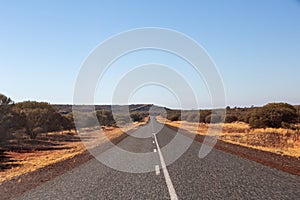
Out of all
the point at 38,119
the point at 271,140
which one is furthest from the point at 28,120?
the point at 271,140

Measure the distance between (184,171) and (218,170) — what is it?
3.40 feet

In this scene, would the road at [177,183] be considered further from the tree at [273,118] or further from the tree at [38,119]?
the tree at [38,119]

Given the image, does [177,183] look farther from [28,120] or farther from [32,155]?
[28,120]

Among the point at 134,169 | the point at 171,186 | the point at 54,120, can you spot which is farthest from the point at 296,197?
the point at 54,120

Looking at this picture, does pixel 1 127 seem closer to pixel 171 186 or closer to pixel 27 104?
pixel 27 104

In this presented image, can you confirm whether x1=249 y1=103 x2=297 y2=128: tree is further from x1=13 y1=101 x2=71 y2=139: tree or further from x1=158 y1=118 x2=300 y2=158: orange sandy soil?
x1=13 y1=101 x2=71 y2=139: tree

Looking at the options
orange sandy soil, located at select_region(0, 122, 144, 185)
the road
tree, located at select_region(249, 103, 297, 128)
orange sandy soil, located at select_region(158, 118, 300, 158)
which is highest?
tree, located at select_region(249, 103, 297, 128)

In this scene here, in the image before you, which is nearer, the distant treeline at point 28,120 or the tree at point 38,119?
the distant treeline at point 28,120

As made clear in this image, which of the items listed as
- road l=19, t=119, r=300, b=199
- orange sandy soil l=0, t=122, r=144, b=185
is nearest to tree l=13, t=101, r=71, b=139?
orange sandy soil l=0, t=122, r=144, b=185

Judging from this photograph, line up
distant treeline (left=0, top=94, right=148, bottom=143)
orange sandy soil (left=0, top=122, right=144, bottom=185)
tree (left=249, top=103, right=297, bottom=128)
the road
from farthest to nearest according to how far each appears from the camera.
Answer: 1. tree (left=249, top=103, right=297, bottom=128)
2. distant treeline (left=0, top=94, right=148, bottom=143)
3. orange sandy soil (left=0, top=122, right=144, bottom=185)
4. the road

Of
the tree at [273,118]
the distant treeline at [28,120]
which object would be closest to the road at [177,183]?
the distant treeline at [28,120]

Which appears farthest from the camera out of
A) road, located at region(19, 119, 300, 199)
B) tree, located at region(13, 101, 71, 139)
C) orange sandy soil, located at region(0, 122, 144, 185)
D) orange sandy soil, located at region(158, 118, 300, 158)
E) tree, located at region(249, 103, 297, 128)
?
tree, located at region(249, 103, 297, 128)

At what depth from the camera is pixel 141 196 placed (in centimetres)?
639

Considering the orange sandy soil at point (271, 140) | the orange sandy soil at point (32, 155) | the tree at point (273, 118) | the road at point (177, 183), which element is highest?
the tree at point (273, 118)
